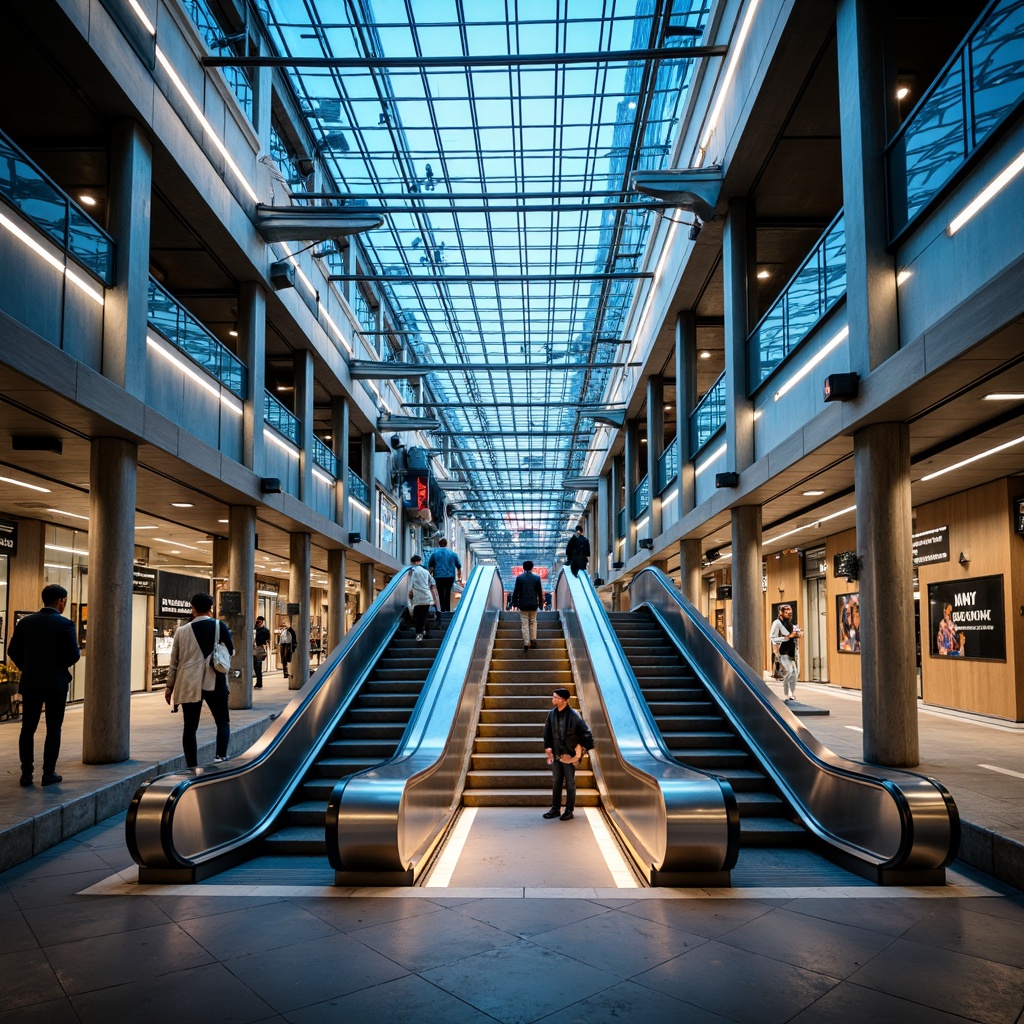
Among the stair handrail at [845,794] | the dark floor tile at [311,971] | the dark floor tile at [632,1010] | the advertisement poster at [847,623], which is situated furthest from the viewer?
the advertisement poster at [847,623]

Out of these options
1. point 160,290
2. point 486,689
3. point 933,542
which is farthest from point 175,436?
point 933,542

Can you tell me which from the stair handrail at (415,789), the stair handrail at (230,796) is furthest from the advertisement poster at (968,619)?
the stair handrail at (230,796)

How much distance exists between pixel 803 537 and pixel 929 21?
13.6 meters

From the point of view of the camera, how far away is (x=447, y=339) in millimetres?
29906

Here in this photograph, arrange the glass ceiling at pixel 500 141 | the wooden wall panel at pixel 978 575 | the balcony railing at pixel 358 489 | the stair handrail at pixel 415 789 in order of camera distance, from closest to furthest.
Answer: the stair handrail at pixel 415 789, the wooden wall panel at pixel 978 575, the glass ceiling at pixel 500 141, the balcony railing at pixel 358 489

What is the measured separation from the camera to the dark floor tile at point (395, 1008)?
4047mm

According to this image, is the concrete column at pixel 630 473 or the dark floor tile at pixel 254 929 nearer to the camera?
the dark floor tile at pixel 254 929

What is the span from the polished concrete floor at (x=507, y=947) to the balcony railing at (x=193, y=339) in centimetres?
726

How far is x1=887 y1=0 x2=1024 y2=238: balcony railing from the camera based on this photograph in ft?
23.1

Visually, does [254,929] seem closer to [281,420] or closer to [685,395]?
[281,420]

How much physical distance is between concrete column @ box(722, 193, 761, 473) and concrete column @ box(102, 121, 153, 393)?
9118 millimetres

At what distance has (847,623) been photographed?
21.2 meters

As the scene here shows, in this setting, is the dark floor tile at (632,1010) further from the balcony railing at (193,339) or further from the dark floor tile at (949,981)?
the balcony railing at (193,339)

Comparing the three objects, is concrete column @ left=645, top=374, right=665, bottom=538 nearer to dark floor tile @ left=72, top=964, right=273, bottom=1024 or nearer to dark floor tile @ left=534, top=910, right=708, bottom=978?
dark floor tile @ left=534, top=910, right=708, bottom=978
